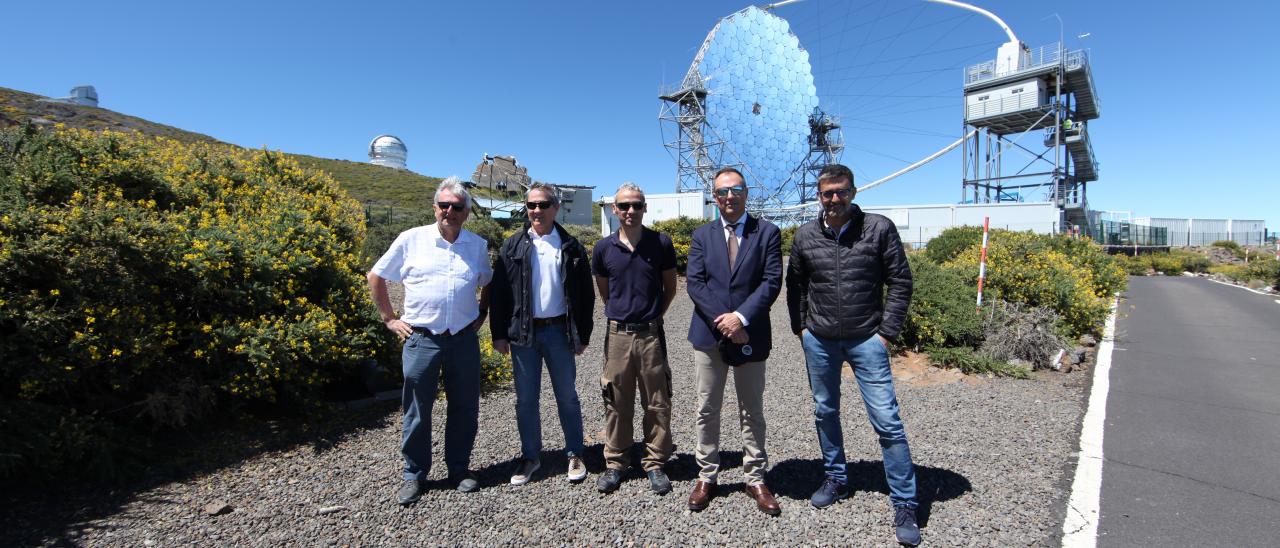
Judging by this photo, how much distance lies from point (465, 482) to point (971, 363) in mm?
5498

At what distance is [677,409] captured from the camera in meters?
5.05

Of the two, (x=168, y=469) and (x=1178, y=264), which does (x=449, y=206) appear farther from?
(x=1178, y=264)

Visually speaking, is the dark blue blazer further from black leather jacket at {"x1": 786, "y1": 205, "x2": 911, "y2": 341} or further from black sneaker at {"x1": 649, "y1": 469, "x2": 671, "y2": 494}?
black sneaker at {"x1": 649, "y1": 469, "x2": 671, "y2": 494}

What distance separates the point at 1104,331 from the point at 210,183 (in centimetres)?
1229

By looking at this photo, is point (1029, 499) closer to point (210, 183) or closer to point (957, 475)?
point (957, 475)

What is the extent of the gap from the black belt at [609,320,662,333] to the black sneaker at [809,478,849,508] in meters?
1.33

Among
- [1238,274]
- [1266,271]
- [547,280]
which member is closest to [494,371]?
[547,280]

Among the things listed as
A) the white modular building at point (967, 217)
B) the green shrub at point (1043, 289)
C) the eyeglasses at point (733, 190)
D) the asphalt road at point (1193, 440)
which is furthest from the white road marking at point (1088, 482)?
the white modular building at point (967, 217)

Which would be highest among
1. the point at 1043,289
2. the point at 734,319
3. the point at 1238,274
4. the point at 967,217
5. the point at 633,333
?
the point at 967,217

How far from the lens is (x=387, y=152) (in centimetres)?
6419

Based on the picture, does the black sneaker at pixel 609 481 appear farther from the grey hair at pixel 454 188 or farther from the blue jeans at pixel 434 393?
the grey hair at pixel 454 188

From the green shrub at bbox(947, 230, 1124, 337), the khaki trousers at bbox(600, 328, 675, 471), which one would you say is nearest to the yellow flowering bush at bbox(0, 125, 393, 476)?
the khaki trousers at bbox(600, 328, 675, 471)

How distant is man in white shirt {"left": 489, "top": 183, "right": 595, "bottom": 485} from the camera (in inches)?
136

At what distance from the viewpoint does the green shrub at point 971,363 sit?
20.1 ft
